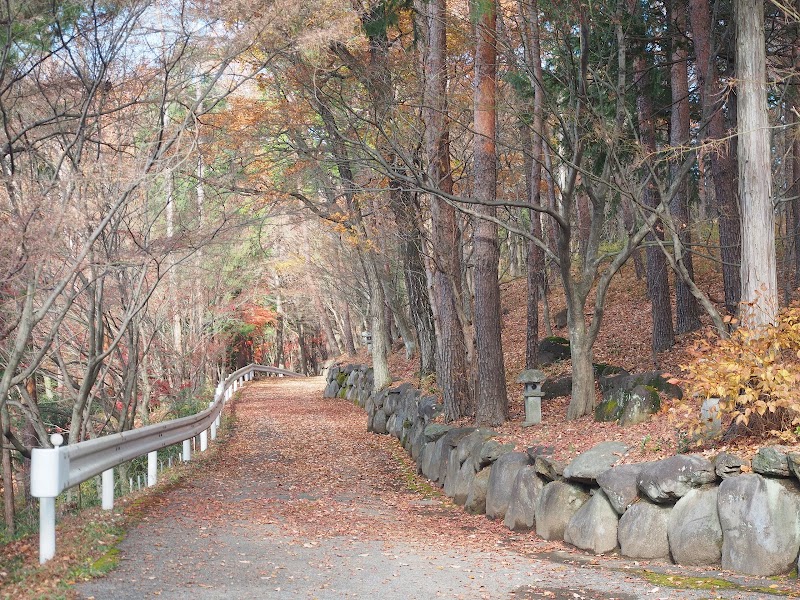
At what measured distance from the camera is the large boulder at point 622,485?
24.7 feet

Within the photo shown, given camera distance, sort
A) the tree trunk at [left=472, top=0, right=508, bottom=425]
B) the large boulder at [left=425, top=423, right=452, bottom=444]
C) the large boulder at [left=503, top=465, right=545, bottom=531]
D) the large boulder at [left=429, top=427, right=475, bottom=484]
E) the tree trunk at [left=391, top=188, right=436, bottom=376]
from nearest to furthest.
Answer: the large boulder at [left=503, top=465, right=545, bottom=531], the large boulder at [left=429, top=427, right=475, bottom=484], the tree trunk at [left=472, top=0, right=508, bottom=425], the large boulder at [left=425, top=423, right=452, bottom=444], the tree trunk at [left=391, top=188, right=436, bottom=376]

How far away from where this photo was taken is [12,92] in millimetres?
9141

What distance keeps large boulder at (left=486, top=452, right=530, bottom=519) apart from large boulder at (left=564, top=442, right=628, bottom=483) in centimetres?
129

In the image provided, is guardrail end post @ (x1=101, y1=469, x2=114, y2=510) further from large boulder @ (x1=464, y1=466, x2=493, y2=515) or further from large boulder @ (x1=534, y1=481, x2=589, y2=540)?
large boulder @ (x1=464, y1=466, x2=493, y2=515)

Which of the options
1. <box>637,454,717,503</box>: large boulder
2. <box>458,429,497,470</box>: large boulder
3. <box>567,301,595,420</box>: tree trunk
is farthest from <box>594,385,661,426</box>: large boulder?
<box>637,454,717,503</box>: large boulder

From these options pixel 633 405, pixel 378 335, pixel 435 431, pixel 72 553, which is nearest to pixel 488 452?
pixel 633 405

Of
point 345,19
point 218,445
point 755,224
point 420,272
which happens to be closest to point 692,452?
point 755,224

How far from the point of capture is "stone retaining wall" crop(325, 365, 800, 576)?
632cm

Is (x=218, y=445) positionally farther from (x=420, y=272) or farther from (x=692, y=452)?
(x=692, y=452)

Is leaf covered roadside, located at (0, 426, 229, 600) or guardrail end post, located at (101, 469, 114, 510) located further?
guardrail end post, located at (101, 469, 114, 510)

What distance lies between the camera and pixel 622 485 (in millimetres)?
7602

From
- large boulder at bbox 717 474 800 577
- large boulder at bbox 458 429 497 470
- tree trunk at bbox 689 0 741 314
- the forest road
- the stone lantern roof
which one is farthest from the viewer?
tree trunk at bbox 689 0 741 314

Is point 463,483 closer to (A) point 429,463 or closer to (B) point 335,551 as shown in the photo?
(A) point 429,463

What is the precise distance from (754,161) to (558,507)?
4.18 meters
